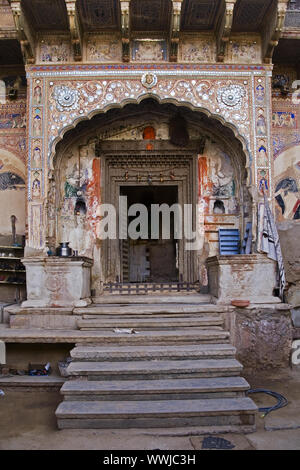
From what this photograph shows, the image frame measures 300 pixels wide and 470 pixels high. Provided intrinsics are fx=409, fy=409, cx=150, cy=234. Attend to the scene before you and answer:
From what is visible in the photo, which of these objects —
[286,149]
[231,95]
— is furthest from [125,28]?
[286,149]

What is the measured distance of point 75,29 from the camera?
22.2 feet

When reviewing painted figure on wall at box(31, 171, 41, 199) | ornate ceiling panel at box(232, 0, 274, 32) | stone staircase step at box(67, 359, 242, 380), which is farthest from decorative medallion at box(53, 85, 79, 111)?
stone staircase step at box(67, 359, 242, 380)

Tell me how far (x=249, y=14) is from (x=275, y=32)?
615mm

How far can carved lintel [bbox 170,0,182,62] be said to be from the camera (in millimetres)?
6551

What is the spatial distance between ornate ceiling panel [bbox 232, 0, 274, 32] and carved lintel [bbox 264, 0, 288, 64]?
250mm

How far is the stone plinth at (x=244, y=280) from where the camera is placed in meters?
6.29

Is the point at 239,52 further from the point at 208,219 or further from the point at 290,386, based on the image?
the point at 290,386

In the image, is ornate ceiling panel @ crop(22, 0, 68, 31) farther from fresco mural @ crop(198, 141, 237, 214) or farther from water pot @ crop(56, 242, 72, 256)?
water pot @ crop(56, 242, 72, 256)

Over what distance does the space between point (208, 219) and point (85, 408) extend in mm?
4848

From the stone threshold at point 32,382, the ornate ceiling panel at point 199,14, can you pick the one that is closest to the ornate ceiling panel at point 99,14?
the ornate ceiling panel at point 199,14

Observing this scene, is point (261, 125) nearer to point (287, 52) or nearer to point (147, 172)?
point (287, 52)

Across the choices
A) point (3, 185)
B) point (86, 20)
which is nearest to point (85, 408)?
point (3, 185)

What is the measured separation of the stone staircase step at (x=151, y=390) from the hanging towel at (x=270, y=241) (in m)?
2.48

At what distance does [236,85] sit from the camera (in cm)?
722
